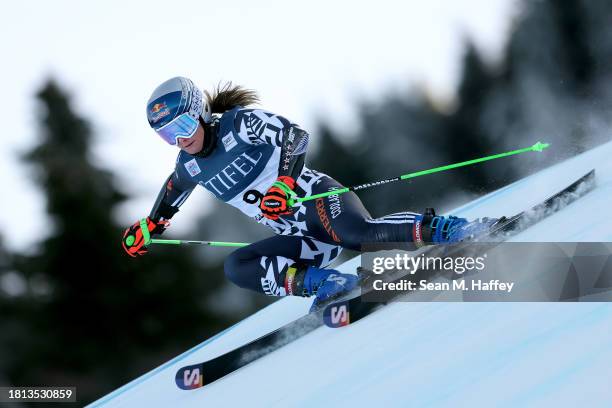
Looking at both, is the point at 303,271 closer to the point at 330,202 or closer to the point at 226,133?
the point at 330,202

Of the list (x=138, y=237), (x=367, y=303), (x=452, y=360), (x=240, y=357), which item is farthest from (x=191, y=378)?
(x=452, y=360)

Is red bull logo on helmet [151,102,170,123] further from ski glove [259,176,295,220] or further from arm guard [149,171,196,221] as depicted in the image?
ski glove [259,176,295,220]

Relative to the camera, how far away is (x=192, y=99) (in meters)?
4.61

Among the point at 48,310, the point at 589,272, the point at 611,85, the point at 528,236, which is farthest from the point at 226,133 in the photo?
the point at 611,85

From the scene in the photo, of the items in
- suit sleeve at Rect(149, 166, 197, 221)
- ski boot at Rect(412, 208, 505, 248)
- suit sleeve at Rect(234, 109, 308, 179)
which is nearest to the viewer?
ski boot at Rect(412, 208, 505, 248)

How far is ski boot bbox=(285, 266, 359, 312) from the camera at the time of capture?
449 centimetres

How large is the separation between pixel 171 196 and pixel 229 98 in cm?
70

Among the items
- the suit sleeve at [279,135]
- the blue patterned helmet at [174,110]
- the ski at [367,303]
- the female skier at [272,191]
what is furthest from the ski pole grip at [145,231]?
the ski at [367,303]

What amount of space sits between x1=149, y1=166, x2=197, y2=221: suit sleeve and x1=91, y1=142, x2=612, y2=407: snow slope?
40.0 inches

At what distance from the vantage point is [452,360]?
271 cm

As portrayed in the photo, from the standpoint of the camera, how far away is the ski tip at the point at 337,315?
404cm

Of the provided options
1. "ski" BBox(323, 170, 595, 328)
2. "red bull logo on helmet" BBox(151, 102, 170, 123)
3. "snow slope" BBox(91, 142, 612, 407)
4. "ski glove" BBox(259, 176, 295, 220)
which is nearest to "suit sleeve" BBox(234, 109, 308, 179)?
"ski glove" BBox(259, 176, 295, 220)

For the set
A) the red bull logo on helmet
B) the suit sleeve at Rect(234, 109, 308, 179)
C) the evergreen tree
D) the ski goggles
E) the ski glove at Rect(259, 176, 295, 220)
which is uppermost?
the red bull logo on helmet

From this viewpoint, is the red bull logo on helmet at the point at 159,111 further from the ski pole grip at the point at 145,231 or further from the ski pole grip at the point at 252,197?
the ski pole grip at the point at 145,231
